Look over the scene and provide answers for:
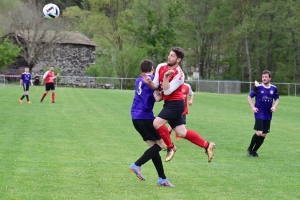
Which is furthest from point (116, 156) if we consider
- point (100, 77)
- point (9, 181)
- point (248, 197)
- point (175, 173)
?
point (100, 77)

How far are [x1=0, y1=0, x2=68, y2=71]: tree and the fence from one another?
5.17m

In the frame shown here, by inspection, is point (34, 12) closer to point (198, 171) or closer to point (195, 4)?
point (195, 4)

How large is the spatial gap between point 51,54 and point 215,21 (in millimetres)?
18857

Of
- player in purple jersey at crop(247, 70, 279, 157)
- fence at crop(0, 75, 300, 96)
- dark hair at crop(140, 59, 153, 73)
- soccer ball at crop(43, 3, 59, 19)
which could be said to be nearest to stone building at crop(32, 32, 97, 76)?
fence at crop(0, 75, 300, 96)

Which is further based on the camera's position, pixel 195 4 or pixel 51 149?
pixel 195 4

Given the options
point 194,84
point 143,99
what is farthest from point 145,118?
point 194,84

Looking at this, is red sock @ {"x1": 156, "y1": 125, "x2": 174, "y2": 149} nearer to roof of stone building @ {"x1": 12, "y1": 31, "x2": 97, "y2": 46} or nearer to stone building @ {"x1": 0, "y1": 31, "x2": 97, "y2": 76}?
roof of stone building @ {"x1": 12, "y1": 31, "x2": 97, "y2": 46}

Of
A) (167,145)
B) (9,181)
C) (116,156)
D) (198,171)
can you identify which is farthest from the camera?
(116,156)

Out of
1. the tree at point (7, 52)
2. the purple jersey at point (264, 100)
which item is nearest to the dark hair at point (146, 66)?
the purple jersey at point (264, 100)

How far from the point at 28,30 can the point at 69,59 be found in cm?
753

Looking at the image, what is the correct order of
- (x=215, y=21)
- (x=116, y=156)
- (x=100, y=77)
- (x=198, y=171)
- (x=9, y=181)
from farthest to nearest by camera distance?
(x=215, y=21) → (x=100, y=77) → (x=116, y=156) → (x=198, y=171) → (x=9, y=181)

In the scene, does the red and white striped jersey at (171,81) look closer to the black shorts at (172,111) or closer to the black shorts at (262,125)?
the black shorts at (172,111)

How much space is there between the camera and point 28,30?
59875 mm

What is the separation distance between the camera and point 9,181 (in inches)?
320
